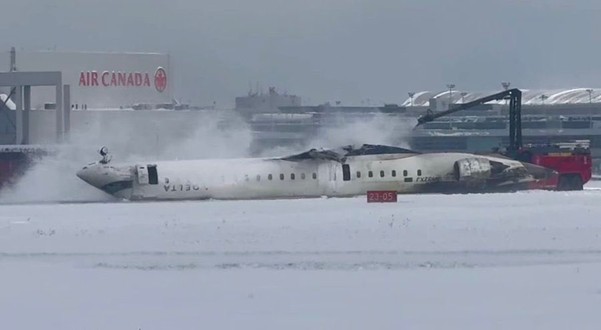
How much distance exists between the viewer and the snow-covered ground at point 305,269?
21.2 metres

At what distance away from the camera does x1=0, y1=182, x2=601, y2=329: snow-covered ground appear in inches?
835

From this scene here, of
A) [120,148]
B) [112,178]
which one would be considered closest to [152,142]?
[120,148]

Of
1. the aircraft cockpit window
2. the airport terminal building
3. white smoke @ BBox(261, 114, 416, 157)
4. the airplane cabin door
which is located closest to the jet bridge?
the airport terminal building

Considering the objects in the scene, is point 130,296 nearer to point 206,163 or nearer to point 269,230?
point 269,230

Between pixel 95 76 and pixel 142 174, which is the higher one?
pixel 95 76

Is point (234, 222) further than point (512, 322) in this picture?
Yes

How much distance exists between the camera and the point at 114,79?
105 metres

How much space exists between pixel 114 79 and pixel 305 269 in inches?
3125

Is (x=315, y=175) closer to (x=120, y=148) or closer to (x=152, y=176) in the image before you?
(x=152, y=176)

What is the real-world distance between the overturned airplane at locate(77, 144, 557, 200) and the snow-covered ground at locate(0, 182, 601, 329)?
9912 millimetres

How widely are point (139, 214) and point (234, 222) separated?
6121 mm

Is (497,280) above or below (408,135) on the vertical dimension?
below

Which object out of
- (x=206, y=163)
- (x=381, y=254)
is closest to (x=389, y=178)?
(x=206, y=163)

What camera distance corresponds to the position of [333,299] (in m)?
23.1
